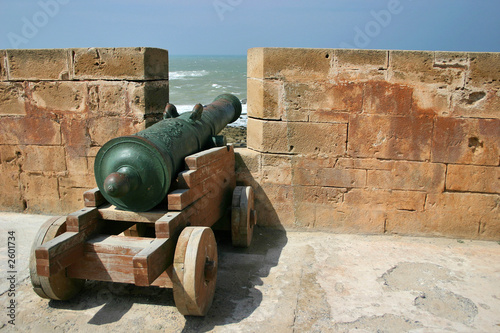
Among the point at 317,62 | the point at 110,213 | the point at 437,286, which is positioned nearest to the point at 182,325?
the point at 110,213

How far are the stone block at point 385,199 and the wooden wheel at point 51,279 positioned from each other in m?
3.08

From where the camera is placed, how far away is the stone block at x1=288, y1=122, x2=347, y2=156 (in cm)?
478

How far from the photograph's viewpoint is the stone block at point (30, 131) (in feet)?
17.6

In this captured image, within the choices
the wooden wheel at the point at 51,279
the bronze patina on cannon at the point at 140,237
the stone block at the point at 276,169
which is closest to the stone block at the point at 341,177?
the stone block at the point at 276,169

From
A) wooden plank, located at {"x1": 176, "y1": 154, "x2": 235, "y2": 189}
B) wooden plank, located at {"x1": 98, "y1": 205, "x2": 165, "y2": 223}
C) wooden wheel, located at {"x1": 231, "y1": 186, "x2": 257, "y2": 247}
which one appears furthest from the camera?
wooden wheel, located at {"x1": 231, "y1": 186, "x2": 257, "y2": 247}

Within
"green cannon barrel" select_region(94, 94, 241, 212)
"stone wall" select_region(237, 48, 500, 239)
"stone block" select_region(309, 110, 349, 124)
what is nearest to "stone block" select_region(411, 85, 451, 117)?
"stone wall" select_region(237, 48, 500, 239)

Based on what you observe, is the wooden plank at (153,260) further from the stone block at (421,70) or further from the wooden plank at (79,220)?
the stone block at (421,70)

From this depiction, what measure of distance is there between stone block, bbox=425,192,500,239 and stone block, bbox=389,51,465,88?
50.2 inches

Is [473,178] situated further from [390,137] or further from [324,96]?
[324,96]

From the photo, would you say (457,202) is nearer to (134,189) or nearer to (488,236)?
(488,236)

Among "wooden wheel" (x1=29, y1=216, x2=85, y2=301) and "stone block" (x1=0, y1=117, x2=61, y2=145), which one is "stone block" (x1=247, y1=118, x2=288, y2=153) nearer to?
"wooden wheel" (x1=29, y1=216, x2=85, y2=301)

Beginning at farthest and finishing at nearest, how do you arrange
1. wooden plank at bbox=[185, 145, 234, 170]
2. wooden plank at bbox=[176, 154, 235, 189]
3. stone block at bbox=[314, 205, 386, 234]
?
stone block at bbox=[314, 205, 386, 234] < wooden plank at bbox=[185, 145, 234, 170] < wooden plank at bbox=[176, 154, 235, 189]

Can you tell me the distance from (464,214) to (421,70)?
67.1 inches

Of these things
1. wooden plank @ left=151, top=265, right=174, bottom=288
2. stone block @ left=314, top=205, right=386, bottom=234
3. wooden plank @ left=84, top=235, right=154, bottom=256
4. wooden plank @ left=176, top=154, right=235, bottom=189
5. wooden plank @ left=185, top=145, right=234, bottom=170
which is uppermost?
wooden plank @ left=185, top=145, right=234, bottom=170
